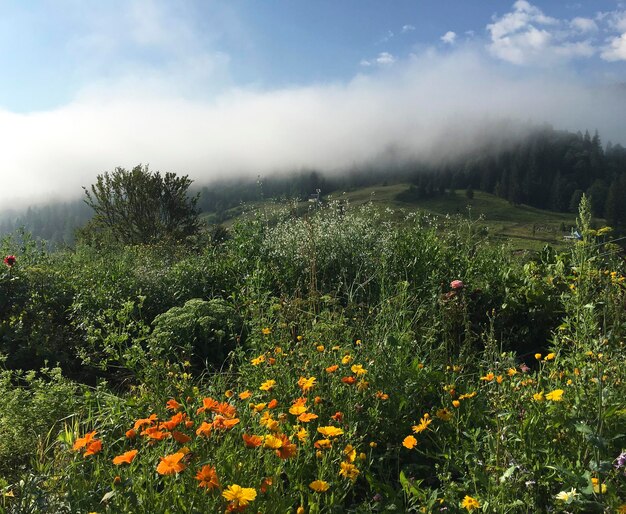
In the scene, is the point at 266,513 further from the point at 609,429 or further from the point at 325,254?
the point at 325,254

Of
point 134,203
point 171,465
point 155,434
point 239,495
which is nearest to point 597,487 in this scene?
point 239,495

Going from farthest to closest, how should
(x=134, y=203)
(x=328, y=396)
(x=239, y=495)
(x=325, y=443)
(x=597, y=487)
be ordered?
1. (x=134, y=203)
2. (x=328, y=396)
3. (x=325, y=443)
4. (x=597, y=487)
5. (x=239, y=495)

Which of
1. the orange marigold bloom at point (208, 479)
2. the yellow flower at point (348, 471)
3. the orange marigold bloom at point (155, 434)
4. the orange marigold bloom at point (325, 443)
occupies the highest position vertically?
the orange marigold bloom at point (155, 434)

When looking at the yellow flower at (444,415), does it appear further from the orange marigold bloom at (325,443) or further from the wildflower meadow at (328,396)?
the orange marigold bloom at (325,443)

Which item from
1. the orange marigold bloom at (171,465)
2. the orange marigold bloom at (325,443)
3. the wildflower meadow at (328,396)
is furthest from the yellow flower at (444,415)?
the orange marigold bloom at (171,465)

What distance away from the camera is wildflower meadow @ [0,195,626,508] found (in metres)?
1.82

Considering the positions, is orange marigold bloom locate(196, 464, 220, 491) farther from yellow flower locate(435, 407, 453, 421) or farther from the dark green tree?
the dark green tree

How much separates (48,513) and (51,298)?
4537mm

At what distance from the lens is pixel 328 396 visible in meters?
2.66

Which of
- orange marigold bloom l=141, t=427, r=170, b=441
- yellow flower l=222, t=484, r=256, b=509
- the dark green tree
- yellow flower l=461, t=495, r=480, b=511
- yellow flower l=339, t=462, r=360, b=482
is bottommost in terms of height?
yellow flower l=461, t=495, r=480, b=511

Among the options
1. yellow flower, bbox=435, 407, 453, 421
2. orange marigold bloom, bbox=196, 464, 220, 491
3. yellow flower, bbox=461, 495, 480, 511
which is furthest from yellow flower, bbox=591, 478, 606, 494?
orange marigold bloom, bbox=196, 464, 220, 491

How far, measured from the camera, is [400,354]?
298cm

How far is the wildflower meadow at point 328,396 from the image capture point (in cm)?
182

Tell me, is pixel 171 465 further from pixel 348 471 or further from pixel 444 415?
pixel 444 415
